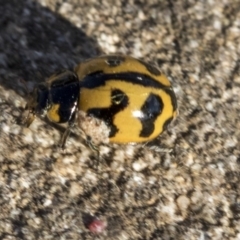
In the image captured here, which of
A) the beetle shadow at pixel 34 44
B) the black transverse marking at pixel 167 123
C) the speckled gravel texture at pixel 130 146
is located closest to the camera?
the speckled gravel texture at pixel 130 146

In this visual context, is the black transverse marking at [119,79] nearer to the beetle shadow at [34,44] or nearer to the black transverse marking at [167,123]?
the black transverse marking at [167,123]

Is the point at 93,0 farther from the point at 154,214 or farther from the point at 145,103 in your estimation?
the point at 154,214

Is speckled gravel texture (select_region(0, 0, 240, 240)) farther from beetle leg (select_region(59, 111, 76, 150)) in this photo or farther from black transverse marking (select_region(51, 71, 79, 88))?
black transverse marking (select_region(51, 71, 79, 88))

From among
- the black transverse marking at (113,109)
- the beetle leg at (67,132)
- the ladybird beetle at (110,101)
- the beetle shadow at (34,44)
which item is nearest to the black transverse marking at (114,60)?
the ladybird beetle at (110,101)

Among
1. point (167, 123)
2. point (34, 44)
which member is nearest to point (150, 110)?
point (167, 123)

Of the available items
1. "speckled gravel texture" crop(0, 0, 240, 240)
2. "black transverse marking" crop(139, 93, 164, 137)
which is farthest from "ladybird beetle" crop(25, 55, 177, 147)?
"speckled gravel texture" crop(0, 0, 240, 240)

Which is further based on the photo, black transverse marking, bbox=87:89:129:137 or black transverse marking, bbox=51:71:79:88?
black transverse marking, bbox=51:71:79:88

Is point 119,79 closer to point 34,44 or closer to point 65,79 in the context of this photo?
point 65,79
